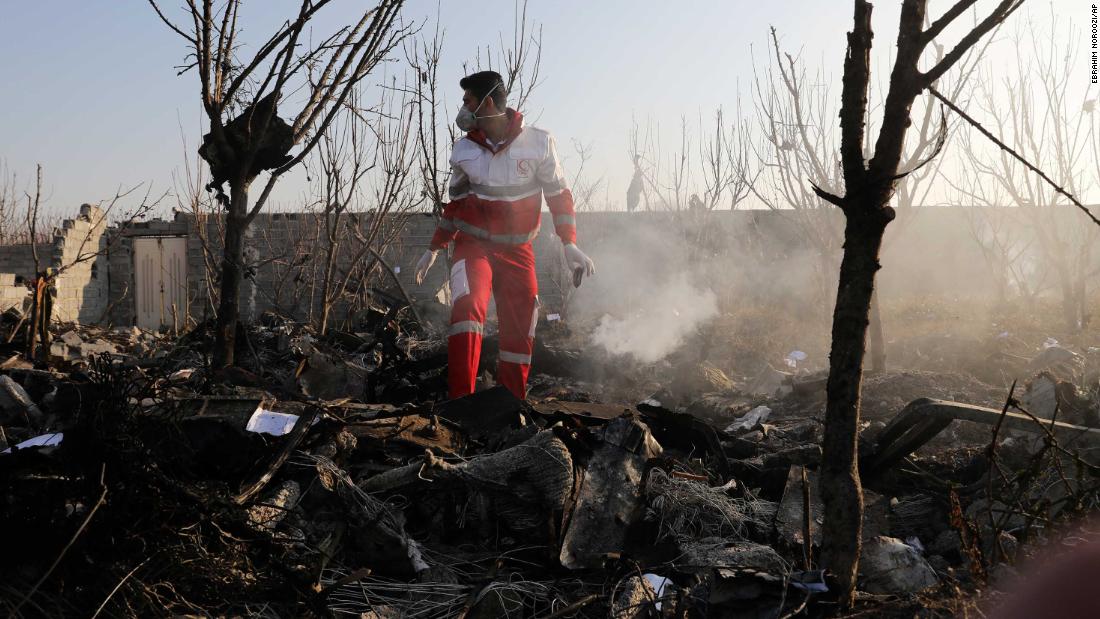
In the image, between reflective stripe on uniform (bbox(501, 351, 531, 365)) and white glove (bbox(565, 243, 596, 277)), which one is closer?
reflective stripe on uniform (bbox(501, 351, 531, 365))

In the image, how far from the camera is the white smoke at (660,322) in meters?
9.27

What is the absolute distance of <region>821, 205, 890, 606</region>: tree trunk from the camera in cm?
170

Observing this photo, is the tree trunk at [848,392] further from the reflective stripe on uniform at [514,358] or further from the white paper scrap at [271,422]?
the reflective stripe on uniform at [514,358]

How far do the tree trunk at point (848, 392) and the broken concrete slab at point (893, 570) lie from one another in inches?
16.6

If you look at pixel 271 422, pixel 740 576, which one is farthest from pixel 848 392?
pixel 271 422

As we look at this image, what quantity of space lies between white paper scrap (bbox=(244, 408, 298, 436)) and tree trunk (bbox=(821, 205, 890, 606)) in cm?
168

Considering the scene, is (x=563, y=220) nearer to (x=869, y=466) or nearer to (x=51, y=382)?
(x=869, y=466)

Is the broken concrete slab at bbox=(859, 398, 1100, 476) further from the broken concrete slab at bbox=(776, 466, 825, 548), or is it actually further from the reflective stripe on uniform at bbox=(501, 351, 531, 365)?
the reflective stripe on uniform at bbox=(501, 351, 531, 365)

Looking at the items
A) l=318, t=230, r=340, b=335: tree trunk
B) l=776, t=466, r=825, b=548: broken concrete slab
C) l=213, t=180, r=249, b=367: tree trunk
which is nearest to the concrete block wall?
l=318, t=230, r=340, b=335: tree trunk

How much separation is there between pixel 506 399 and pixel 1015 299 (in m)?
13.6

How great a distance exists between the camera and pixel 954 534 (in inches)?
102

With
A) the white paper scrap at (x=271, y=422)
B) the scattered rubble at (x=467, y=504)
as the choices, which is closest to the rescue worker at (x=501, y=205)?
the scattered rubble at (x=467, y=504)

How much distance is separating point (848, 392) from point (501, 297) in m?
2.81

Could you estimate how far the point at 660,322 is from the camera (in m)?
11.4
